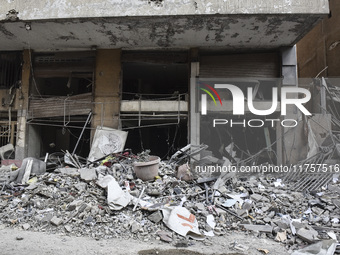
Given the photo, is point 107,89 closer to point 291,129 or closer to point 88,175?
point 88,175

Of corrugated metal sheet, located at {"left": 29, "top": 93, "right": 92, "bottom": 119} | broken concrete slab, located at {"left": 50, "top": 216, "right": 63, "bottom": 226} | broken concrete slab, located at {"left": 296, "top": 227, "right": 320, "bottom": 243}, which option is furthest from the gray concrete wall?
broken concrete slab, located at {"left": 296, "top": 227, "right": 320, "bottom": 243}

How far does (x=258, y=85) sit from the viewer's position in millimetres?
10453

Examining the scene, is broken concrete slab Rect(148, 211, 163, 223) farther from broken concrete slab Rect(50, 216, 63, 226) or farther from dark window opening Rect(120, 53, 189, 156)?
dark window opening Rect(120, 53, 189, 156)

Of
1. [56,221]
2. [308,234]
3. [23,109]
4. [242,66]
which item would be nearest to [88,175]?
[56,221]

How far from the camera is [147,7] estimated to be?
26.5 ft

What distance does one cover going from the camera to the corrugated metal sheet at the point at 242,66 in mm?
10445

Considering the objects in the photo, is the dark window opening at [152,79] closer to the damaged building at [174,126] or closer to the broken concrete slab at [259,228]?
the damaged building at [174,126]

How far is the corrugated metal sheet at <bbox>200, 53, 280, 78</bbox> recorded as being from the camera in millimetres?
10445

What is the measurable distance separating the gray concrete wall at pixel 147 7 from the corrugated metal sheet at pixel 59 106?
317cm

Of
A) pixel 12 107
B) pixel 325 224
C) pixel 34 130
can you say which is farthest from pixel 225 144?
pixel 12 107

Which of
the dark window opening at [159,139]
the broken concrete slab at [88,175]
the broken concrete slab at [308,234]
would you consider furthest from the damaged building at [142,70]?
the broken concrete slab at [308,234]

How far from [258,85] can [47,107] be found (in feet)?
26.8

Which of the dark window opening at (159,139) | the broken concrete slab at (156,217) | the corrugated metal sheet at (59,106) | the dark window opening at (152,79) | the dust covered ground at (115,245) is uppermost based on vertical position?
the dark window opening at (152,79)

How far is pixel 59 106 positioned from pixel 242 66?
7208 mm
